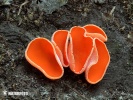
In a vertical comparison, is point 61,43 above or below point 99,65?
above

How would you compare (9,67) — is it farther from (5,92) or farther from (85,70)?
(85,70)

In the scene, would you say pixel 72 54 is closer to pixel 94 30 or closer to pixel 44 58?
pixel 44 58

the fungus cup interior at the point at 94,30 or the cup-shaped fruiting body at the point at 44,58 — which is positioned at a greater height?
the fungus cup interior at the point at 94,30

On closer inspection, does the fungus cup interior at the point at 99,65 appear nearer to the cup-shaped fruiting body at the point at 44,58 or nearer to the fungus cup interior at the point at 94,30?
the fungus cup interior at the point at 94,30

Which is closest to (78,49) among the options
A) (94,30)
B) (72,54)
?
(72,54)

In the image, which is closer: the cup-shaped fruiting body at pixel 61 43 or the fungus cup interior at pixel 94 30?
the cup-shaped fruiting body at pixel 61 43

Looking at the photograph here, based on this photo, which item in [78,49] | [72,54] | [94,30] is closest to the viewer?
[72,54]

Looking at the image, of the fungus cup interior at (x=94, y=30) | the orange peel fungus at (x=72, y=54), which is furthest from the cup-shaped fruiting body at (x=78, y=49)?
the fungus cup interior at (x=94, y=30)

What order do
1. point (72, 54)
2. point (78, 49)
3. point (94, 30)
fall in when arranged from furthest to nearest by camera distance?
point (94, 30) < point (78, 49) < point (72, 54)
